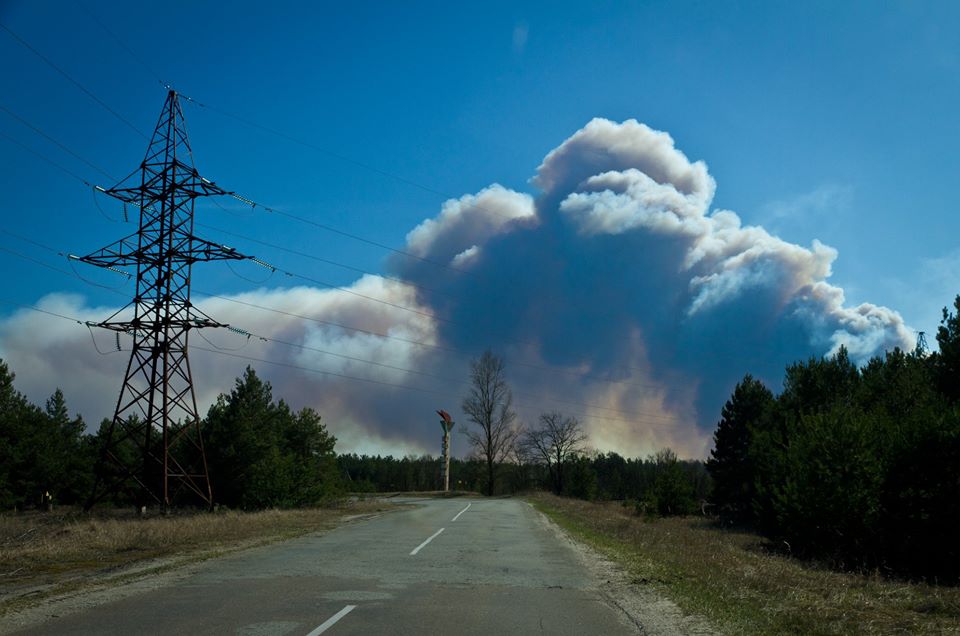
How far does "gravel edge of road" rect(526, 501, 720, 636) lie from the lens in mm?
9391

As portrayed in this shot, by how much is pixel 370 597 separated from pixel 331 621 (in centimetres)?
210

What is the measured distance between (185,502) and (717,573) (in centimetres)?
4075

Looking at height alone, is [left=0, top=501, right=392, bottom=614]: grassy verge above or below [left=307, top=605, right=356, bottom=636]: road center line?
below

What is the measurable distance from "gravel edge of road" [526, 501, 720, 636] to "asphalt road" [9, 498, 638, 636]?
242mm

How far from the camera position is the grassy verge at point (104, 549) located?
518 inches

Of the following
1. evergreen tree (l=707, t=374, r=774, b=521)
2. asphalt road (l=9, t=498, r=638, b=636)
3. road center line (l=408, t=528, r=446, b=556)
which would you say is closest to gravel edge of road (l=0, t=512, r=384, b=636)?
asphalt road (l=9, t=498, r=638, b=636)

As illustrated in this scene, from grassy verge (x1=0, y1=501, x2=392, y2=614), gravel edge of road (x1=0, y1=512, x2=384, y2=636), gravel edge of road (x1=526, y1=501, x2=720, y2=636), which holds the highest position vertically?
gravel edge of road (x1=526, y1=501, x2=720, y2=636)

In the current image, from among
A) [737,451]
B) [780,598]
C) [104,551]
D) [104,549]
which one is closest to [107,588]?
[104,551]

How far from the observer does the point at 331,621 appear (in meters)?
9.35

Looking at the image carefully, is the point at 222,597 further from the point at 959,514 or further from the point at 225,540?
the point at 959,514

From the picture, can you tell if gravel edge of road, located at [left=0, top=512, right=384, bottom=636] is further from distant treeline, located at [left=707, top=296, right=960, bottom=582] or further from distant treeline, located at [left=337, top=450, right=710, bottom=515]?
distant treeline, located at [left=337, top=450, right=710, bottom=515]

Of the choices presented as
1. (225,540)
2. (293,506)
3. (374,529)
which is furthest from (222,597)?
(293,506)

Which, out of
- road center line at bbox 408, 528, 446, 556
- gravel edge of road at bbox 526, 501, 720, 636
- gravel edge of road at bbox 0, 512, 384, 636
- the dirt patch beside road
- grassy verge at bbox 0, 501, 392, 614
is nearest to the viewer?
gravel edge of road at bbox 526, 501, 720, 636

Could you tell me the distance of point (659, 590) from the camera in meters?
13.0
